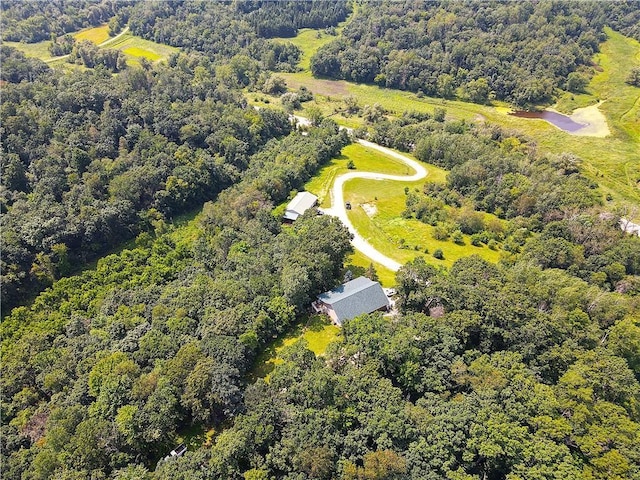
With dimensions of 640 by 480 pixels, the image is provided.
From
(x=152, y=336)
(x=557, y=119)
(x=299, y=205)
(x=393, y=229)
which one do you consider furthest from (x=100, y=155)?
(x=557, y=119)

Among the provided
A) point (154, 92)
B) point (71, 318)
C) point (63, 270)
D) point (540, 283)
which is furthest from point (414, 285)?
point (154, 92)

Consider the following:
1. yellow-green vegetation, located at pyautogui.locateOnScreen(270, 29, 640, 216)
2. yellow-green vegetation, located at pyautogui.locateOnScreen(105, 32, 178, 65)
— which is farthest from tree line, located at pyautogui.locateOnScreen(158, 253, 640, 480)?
yellow-green vegetation, located at pyautogui.locateOnScreen(105, 32, 178, 65)

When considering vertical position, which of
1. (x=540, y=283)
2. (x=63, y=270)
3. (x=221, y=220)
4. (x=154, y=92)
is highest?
(x=154, y=92)

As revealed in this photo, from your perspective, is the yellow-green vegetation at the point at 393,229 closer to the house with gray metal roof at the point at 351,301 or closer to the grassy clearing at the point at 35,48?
the house with gray metal roof at the point at 351,301

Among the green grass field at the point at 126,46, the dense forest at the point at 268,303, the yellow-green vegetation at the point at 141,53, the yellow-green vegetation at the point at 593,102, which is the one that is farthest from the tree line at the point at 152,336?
the yellow-green vegetation at the point at 141,53

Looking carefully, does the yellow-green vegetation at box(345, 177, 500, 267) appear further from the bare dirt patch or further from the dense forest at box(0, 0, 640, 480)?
the bare dirt patch

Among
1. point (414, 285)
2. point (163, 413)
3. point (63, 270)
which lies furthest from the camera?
point (63, 270)

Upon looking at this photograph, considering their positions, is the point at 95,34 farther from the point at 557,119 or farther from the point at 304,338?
the point at 557,119

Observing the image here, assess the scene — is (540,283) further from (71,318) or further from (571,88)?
(571,88)
